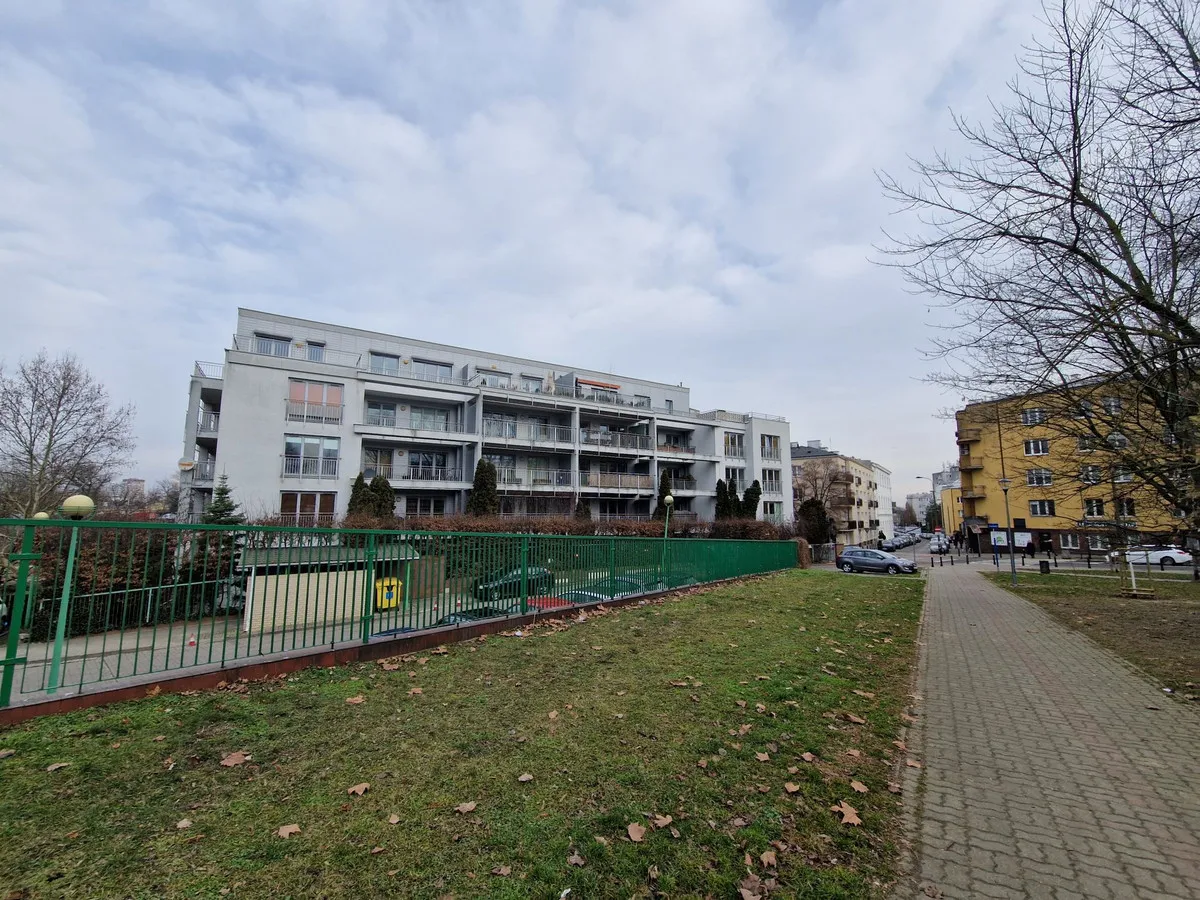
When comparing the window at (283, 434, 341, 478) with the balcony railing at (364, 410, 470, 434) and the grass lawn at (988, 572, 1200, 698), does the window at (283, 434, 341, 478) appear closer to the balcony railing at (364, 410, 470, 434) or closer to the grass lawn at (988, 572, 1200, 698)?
the balcony railing at (364, 410, 470, 434)

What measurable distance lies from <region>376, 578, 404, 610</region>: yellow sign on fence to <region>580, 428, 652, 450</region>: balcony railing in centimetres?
2876

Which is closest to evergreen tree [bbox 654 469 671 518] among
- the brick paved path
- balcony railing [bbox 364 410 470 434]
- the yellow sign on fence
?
balcony railing [bbox 364 410 470 434]

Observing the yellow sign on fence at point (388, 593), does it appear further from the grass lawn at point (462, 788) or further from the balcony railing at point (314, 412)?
the balcony railing at point (314, 412)

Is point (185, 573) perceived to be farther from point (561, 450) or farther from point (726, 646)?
point (561, 450)

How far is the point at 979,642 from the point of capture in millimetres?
9758

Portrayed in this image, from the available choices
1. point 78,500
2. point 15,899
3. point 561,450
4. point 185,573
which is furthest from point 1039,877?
point 561,450

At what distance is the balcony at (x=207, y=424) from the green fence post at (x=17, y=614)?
25.3 m

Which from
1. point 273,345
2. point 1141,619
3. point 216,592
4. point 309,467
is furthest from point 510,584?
point 273,345

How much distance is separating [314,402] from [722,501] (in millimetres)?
27382

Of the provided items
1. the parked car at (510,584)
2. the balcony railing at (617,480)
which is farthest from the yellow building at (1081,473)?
the balcony railing at (617,480)

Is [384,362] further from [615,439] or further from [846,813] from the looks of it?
[846,813]

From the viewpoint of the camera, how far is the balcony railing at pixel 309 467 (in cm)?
2594

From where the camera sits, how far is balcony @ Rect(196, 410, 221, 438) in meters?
26.0

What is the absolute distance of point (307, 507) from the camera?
2611 cm
